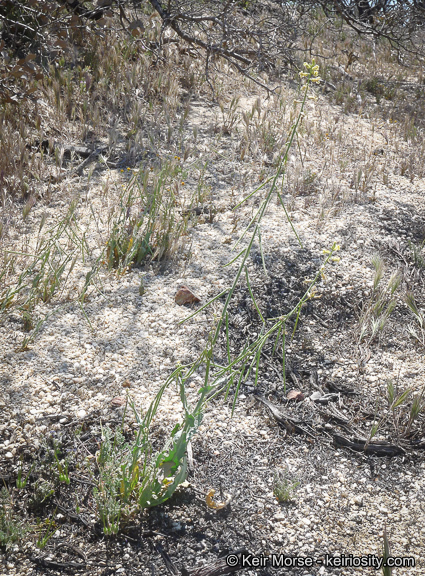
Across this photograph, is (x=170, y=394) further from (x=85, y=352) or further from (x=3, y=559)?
(x=3, y=559)

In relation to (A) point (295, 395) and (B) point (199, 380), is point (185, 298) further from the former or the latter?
(A) point (295, 395)

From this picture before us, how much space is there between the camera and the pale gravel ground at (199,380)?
6.49 ft

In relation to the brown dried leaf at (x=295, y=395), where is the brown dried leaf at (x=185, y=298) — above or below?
above

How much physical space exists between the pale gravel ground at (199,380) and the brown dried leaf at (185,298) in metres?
0.04

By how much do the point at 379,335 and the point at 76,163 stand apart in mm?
2756

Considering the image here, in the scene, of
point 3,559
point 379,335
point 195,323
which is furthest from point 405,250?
point 3,559

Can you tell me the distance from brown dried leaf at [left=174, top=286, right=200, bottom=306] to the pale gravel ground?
0.04 meters

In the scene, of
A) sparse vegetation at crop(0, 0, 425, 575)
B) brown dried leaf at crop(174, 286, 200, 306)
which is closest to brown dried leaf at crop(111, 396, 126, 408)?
sparse vegetation at crop(0, 0, 425, 575)

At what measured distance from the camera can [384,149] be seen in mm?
5160

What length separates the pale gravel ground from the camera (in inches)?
77.9

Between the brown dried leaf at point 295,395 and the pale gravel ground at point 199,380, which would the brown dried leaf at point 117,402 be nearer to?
the pale gravel ground at point 199,380

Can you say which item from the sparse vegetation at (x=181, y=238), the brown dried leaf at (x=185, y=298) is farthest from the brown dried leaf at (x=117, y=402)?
the brown dried leaf at (x=185, y=298)

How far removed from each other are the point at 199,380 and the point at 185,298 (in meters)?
0.57

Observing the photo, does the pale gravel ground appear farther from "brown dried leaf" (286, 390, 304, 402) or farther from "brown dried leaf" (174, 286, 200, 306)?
"brown dried leaf" (286, 390, 304, 402)
